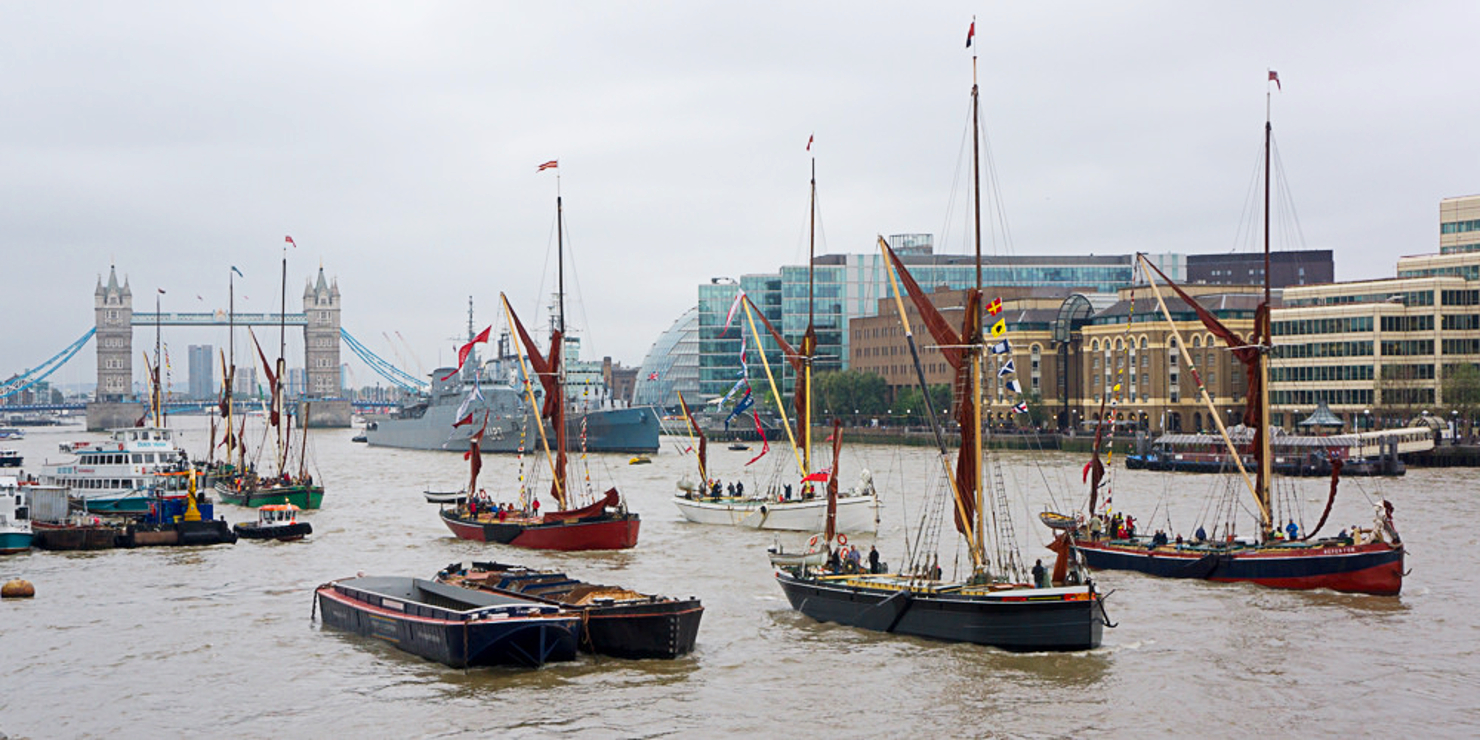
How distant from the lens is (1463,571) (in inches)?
1935

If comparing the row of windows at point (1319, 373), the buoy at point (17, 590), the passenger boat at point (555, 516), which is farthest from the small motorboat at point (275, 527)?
the row of windows at point (1319, 373)

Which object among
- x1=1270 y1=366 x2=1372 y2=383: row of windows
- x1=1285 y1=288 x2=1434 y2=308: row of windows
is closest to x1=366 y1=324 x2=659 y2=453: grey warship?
x1=1270 y1=366 x2=1372 y2=383: row of windows

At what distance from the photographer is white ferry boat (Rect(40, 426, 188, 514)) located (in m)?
75.1

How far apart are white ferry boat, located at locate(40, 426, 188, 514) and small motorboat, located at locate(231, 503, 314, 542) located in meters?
10.6

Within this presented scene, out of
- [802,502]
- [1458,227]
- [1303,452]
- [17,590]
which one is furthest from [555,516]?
[1458,227]

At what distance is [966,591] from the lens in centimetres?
3653

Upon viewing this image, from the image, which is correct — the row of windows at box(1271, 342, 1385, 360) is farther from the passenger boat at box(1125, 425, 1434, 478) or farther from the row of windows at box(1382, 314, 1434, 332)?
the passenger boat at box(1125, 425, 1434, 478)

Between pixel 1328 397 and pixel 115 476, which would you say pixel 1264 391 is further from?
pixel 1328 397

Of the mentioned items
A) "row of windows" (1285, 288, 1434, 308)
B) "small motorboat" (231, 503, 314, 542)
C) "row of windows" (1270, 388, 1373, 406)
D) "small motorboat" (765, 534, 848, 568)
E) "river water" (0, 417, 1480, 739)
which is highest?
"row of windows" (1285, 288, 1434, 308)

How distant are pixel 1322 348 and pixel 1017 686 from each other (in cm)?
10346

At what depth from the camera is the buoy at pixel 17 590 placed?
157 ft

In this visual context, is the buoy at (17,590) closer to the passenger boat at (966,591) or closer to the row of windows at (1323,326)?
the passenger boat at (966,591)

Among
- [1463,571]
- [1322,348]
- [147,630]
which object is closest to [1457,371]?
[1322,348]

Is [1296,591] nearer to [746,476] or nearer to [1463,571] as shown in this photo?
[1463,571]
